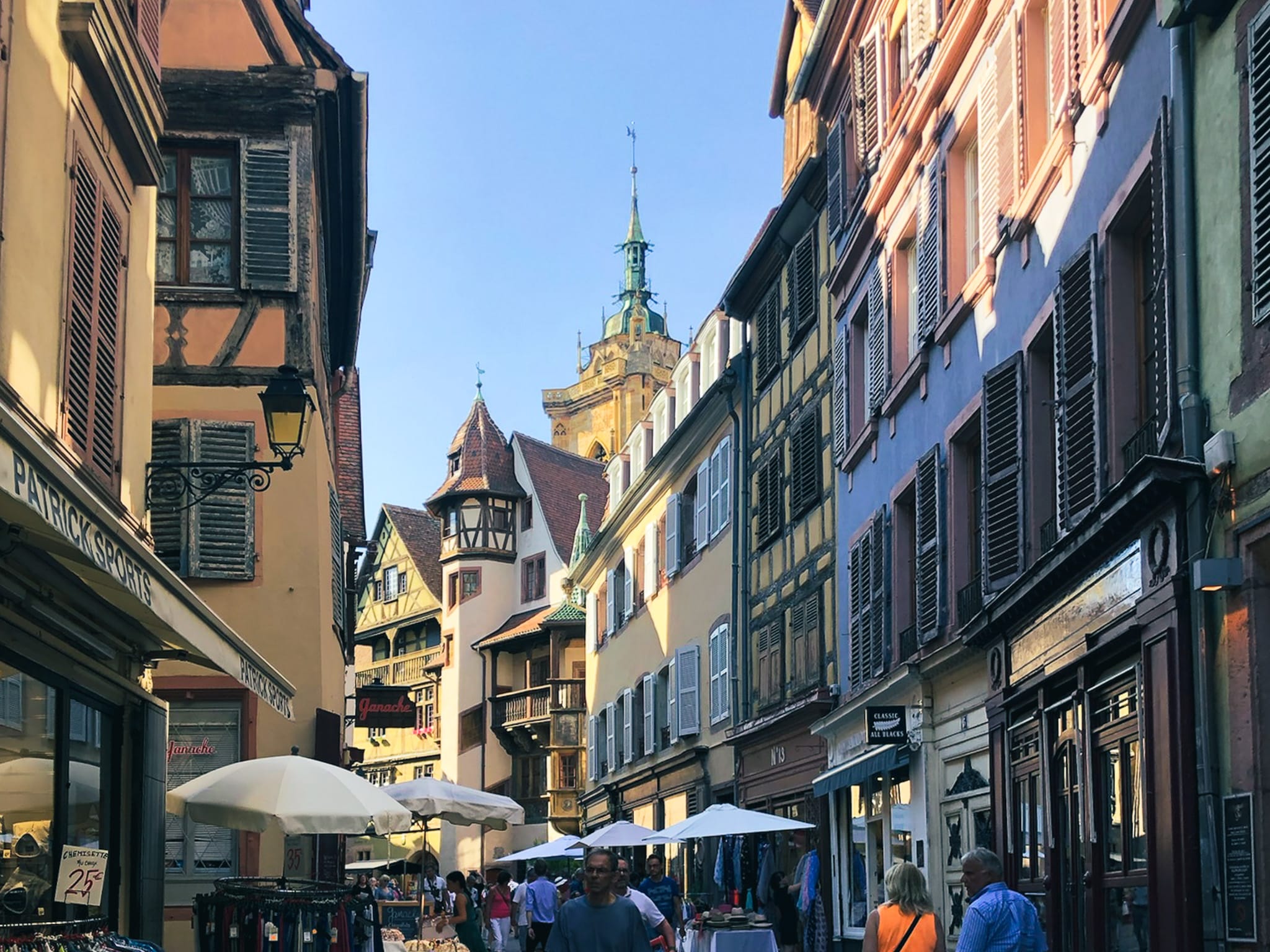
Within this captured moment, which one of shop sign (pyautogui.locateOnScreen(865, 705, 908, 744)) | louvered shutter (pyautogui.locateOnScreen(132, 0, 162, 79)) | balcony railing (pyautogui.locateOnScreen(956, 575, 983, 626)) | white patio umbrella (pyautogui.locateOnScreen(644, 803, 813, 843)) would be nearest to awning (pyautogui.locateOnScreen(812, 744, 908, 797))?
shop sign (pyautogui.locateOnScreen(865, 705, 908, 744))

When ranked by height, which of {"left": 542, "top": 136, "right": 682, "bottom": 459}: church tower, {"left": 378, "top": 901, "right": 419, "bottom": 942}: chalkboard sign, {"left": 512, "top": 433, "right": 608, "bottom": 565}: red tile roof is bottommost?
{"left": 378, "top": 901, "right": 419, "bottom": 942}: chalkboard sign

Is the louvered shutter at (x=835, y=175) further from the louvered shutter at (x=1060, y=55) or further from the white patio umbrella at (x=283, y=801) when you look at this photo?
the white patio umbrella at (x=283, y=801)

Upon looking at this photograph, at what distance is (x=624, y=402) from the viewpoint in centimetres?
10219

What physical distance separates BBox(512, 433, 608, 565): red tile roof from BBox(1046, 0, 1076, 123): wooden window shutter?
170ft

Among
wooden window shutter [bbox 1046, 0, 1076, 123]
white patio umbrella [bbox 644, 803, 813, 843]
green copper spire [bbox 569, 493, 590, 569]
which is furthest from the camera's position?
green copper spire [bbox 569, 493, 590, 569]

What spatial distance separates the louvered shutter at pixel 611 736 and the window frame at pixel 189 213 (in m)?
25.9

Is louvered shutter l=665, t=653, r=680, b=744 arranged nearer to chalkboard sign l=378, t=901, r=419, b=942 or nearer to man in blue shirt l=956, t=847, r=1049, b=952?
chalkboard sign l=378, t=901, r=419, b=942

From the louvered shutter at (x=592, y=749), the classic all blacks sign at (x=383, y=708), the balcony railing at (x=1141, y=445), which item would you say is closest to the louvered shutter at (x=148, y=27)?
the balcony railing at (x=1141, y=445)

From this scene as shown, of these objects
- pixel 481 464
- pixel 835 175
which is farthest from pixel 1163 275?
pixel 481 464

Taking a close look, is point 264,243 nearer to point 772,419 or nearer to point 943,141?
point 943,141

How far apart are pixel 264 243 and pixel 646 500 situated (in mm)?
21128

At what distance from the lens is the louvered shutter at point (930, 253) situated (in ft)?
55.6

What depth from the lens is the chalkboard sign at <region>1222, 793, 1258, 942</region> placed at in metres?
8.45

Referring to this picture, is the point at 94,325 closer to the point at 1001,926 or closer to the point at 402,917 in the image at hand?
the point at 1001,926
